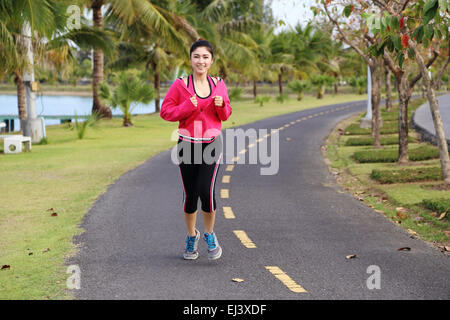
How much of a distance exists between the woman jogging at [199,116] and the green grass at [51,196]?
62.3 inches

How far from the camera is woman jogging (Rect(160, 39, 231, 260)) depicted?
18.4ft

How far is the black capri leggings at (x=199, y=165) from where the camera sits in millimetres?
5711

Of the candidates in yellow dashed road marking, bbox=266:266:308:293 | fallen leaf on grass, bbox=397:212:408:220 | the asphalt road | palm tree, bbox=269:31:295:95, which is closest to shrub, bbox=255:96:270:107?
palm tree, bbox=269:31:295:95

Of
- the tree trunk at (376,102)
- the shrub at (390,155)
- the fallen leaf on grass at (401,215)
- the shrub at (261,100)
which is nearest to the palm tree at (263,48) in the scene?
the shrub at (261,100)

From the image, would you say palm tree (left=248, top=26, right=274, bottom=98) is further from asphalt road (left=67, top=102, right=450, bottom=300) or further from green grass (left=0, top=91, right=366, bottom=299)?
asphalt road (left=67, top=102, right=450, bottom=300)

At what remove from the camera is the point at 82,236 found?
7.21 metres

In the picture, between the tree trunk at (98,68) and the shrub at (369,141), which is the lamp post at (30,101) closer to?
the tree trunk at (98,68)

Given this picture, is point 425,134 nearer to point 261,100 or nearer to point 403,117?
point 403,117

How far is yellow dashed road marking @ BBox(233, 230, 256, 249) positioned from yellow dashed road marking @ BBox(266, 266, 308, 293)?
92cm

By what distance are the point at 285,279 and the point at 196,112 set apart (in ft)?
5.81

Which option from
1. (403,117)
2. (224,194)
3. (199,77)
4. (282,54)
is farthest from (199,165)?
(282,54)

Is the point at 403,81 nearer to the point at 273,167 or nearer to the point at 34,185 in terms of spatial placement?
the point at 273,167
